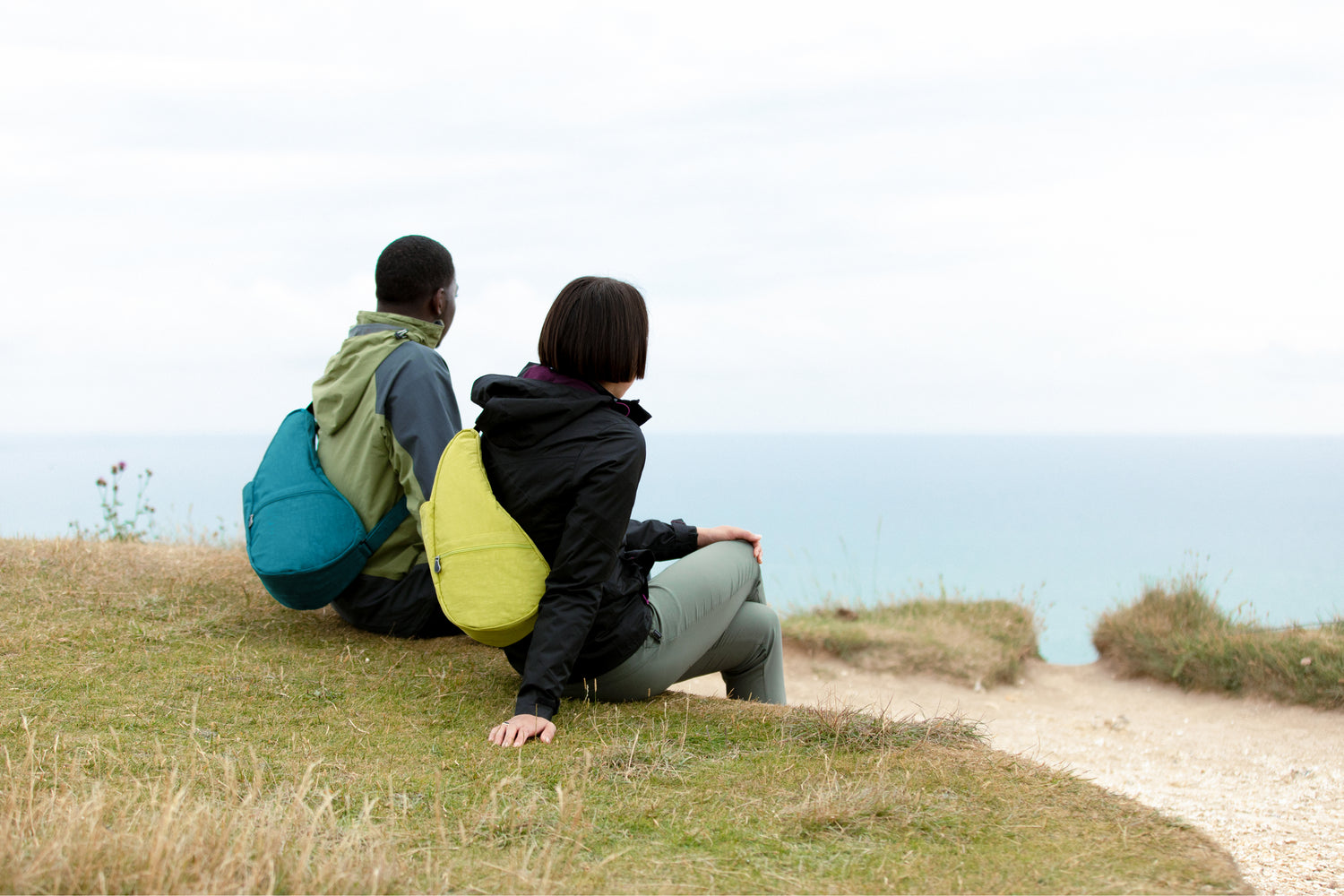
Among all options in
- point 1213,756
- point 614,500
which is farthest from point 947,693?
point 614,500

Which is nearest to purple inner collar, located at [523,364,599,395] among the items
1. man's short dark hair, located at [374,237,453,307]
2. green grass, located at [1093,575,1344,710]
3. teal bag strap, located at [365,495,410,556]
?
teal bag strap, located at [365,495,410,556]

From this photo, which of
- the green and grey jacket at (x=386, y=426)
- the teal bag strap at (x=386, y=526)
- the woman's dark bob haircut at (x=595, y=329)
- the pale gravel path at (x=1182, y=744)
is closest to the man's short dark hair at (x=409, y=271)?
the green and grey jacket at (x=386, y=426)

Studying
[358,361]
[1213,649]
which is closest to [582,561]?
[358,361]

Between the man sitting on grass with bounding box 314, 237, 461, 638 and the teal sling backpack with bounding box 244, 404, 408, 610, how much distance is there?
10 cm

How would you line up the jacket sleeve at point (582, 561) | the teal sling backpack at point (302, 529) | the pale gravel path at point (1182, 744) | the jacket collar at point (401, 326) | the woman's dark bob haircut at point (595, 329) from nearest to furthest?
the jacket sleeve at point (582, 561) → the woman's dark bob haircut at point (595, 329) → the pale gravel path at point (1182, 744) → the teal sling backpack at point (302, 529) → the jacket collar at point (401, 326)

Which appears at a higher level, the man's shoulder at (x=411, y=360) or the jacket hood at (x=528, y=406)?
the man's shoulder at (x=411, y=360)

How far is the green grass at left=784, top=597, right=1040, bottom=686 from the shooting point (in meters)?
8.25

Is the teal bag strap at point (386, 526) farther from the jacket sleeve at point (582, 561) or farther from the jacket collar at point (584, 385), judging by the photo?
the jacket sleeve at point (582, 561)

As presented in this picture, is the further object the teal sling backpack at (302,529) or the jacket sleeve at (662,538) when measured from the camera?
the teal sling backpack at (302,529)

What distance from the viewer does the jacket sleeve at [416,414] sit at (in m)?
4.18

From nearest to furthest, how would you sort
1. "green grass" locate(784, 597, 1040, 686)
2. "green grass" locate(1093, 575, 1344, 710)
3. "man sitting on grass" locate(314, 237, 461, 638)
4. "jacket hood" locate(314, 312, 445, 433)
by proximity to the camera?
"man sitting on grass" locate(314, 237, 461, 638) → "jacket hood" locate(314, 312, 445, 433) → "green grass" locate(1093, 575, 1344, 710) → "green grass" locate(784, 597, 1040, 686)

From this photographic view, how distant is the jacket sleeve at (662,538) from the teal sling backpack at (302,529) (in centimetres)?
118

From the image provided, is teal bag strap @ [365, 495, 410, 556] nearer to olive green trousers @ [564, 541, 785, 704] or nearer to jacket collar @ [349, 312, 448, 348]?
jacket collar @ [349, 312, 448, 348]

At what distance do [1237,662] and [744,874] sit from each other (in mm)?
6549
